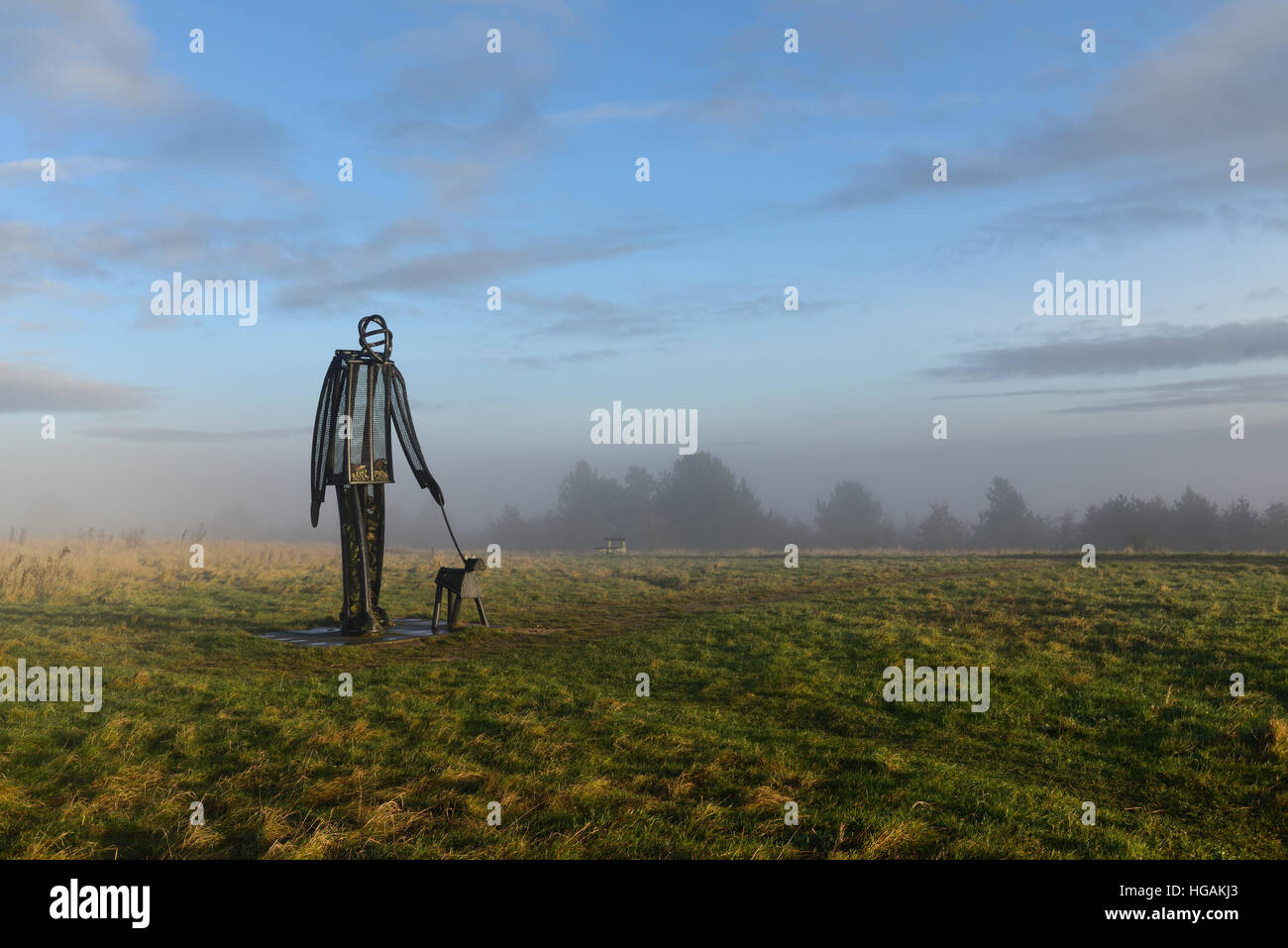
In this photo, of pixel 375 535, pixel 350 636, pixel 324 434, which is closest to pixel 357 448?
pixel 324 434

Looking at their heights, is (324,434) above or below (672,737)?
above

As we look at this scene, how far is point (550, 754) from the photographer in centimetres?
812

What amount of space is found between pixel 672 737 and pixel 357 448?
9.24m

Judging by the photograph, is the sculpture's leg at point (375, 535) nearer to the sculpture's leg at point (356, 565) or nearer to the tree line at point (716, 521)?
the sculpture's leg at point (356, 565)

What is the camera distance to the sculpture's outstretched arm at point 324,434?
50.1 feet

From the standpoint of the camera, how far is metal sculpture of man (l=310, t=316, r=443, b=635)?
15.2m

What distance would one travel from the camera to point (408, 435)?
16.0 m

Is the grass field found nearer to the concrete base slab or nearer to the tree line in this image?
the concrete base slab

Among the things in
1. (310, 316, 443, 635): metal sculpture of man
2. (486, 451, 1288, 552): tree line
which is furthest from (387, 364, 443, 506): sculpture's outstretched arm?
(486, 451, 1288, 552): tree line

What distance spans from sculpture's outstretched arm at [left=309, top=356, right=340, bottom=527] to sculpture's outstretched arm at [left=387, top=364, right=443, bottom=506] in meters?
1.09

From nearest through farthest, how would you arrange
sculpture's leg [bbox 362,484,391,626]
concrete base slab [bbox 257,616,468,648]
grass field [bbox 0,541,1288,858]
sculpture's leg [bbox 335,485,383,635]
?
grass field [bbox 0,541,1288,858] → concrete base slab [bbox 257,616,468,648] → sculpture's leg [bbox 335,485,383,635] → sculpture's leg [bbox 362,484,391,626]

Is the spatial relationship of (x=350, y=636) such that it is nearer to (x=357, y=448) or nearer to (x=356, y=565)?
(x=356, y=565)

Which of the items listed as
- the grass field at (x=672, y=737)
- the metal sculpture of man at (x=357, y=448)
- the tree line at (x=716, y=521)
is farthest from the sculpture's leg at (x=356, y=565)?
the tree line at (x=716, y=521)
